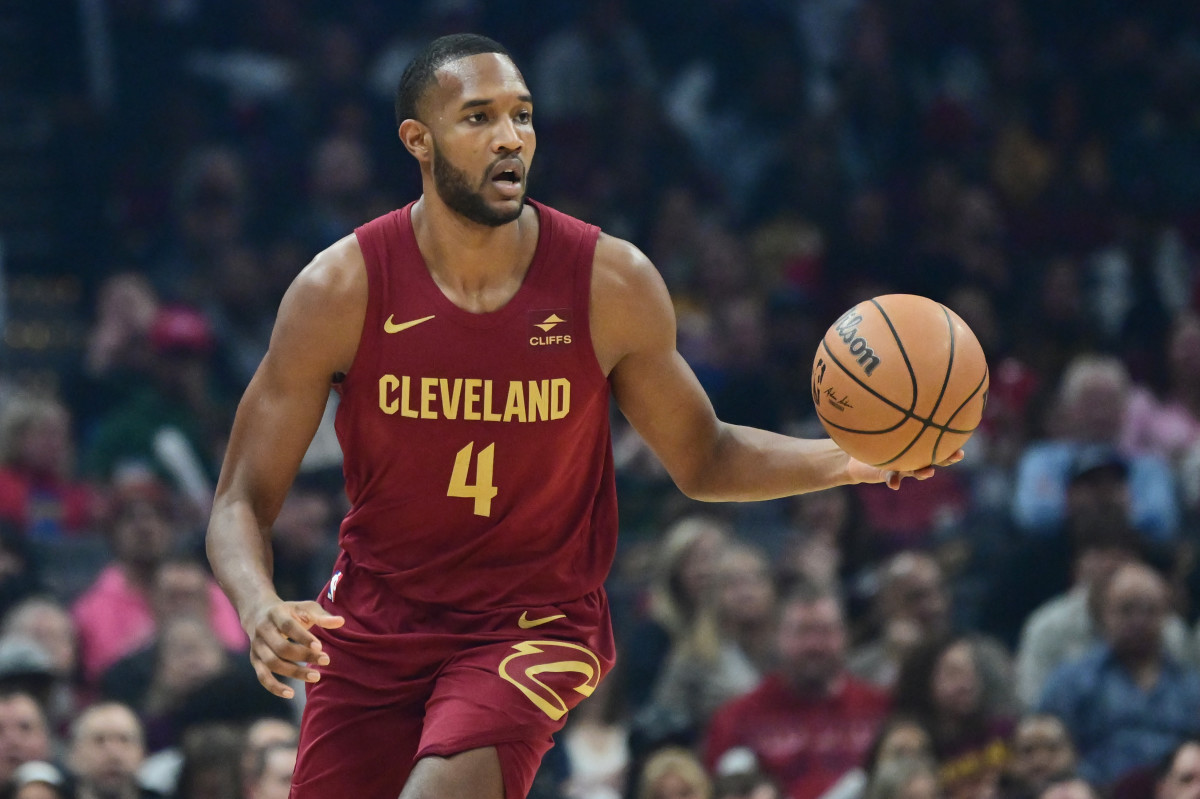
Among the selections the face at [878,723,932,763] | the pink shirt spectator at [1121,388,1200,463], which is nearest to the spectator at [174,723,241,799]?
the face at [878,723,932,763]

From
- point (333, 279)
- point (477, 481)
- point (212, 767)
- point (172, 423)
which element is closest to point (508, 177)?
point (333, 279)

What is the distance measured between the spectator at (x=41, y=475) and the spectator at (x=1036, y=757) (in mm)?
4428

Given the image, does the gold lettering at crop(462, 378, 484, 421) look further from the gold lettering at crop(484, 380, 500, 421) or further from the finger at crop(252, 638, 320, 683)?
the finger at crop(252, 638, 320, 683)

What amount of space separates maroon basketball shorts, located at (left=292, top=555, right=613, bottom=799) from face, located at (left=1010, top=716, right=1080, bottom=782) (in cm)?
302

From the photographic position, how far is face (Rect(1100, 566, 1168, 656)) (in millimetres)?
6871

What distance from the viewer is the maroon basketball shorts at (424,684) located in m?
3.78

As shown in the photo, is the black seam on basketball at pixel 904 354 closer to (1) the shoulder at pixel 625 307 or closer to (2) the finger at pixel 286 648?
(1) the shoulder at pixel 625 307

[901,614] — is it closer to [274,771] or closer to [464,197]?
[274,771]

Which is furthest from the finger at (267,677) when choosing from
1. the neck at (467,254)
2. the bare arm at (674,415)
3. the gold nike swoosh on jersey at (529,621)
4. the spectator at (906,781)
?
the spectator at (906,781)

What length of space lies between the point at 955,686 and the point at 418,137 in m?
3.71

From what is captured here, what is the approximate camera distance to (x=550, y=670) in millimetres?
3875

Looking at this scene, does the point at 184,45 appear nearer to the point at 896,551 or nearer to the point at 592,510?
the point at 896,551

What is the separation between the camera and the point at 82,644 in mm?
7297

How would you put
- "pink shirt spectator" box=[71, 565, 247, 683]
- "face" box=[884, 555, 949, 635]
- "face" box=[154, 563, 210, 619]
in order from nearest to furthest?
"face" box=[154, 563, 210, 619] → "pink shirt spectator" box=[71, 565, 247, 683] → "face" box=[884, 555, 949, 635]
